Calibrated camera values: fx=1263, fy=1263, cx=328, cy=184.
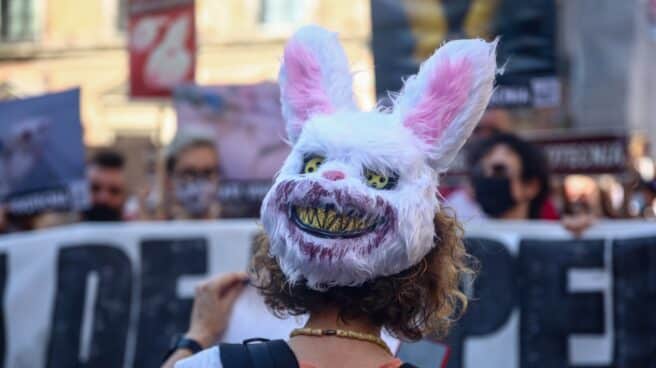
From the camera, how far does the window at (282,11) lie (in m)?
26.2

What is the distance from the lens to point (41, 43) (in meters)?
27.3

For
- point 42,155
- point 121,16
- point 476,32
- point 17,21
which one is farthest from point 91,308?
point 17,21

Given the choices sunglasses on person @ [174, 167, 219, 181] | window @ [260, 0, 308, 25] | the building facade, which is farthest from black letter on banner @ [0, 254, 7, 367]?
window @ [260, 0, 308, 25]

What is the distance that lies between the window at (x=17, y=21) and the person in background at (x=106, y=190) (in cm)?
2212

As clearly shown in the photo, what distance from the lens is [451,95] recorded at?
2.23 meters

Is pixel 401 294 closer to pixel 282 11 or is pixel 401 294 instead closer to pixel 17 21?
pixel 282 11

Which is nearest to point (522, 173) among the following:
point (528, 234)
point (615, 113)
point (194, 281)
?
point (528, 234)

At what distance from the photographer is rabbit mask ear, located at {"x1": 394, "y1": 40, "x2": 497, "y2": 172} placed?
2225 millimetres

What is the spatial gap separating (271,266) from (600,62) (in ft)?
19.2

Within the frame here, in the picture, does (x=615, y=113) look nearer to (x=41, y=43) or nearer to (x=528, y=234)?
(x=528, y=234)

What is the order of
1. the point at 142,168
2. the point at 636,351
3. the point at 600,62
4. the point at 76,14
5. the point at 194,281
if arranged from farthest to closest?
the point at 76,14 → the point at 142,168 → the point at 600,62 → the point at 194,281 → the point at 636,351

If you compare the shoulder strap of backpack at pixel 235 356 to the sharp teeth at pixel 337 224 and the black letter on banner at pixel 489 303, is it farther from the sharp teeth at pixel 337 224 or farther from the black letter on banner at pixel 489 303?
the black letter on banner at pixel 489 303

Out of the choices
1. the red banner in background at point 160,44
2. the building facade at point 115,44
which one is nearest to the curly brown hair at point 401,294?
the red banner in background at point 160,44

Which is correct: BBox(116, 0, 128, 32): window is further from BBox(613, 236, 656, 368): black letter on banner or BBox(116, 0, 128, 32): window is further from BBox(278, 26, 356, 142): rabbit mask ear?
BBox(278, 26, 356, 142): rabbit mask ear
